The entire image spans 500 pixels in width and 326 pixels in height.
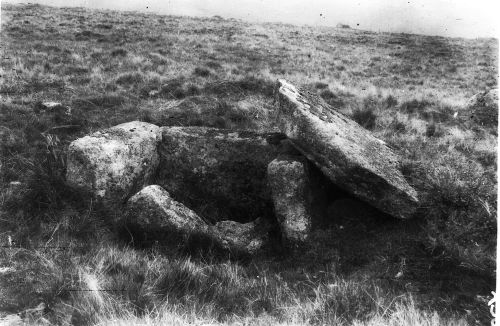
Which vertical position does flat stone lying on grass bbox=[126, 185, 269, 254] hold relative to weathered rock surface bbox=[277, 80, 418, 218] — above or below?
below

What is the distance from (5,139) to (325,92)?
979cm

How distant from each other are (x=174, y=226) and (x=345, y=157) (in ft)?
7.66

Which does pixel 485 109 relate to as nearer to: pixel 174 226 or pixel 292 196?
pixel 292 196

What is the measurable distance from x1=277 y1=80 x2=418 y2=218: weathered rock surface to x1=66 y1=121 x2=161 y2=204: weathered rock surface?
7.08ft

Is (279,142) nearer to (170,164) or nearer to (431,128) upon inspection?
(170,164)

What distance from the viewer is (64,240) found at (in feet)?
17.0

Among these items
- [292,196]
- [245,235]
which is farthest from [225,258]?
[292,196]

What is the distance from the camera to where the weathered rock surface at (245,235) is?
5797 mm

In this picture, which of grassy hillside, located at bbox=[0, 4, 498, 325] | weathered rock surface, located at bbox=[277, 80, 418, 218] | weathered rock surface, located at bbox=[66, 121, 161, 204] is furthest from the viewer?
weathered rock surface, located at bbox=[66, 121, 161, 204]

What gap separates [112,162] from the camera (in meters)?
6.20

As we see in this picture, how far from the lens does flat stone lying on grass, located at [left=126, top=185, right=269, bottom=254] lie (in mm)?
5703

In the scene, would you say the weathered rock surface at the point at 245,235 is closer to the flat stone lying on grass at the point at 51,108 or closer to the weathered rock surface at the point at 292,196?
the weathered rock surface at the point at 292,196

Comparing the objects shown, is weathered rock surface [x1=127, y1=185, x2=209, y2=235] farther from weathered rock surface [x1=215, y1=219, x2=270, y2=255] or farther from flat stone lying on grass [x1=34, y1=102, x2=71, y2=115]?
flat stone lying on grass [x1=34, y1=102, x2=71, y2=115]

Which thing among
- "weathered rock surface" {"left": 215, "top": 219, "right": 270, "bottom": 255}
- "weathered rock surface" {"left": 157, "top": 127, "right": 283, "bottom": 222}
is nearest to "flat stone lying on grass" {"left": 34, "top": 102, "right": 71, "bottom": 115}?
"weathered rock surface" {"left": 157, "top": 127, "right": 283, "bottom": 222}
